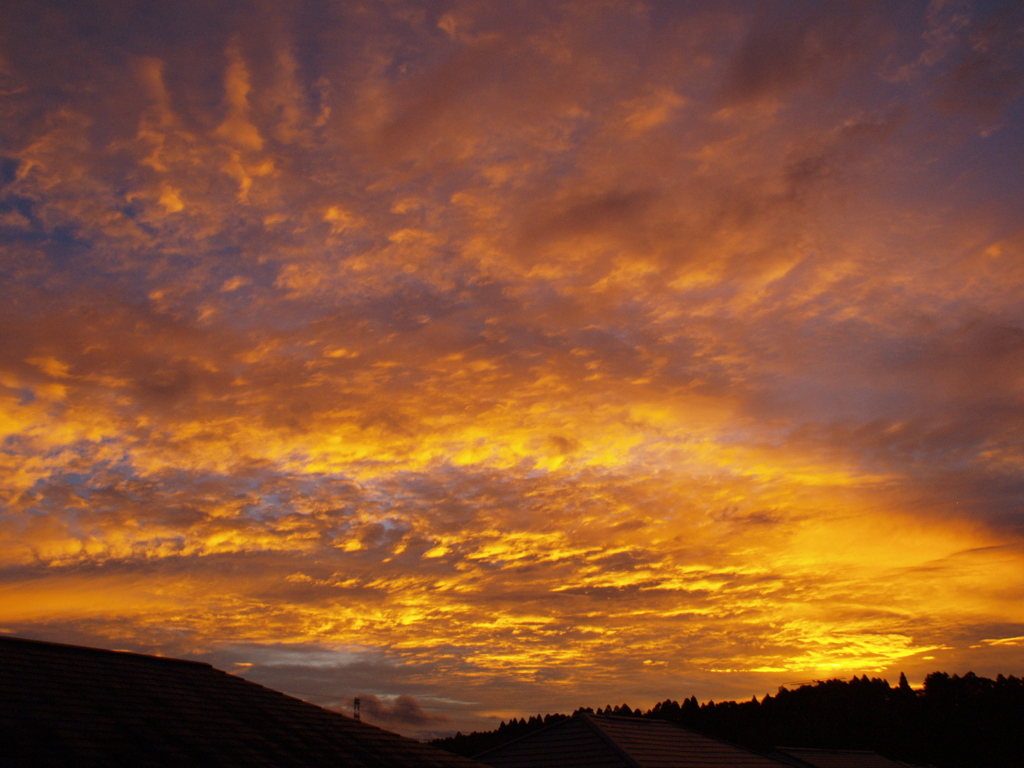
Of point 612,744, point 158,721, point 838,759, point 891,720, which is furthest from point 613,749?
point 891,720

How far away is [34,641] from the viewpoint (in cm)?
1753

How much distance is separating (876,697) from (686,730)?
76.6 m

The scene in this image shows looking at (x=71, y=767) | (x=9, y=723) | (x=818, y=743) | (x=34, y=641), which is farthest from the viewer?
(x=818, y=743)

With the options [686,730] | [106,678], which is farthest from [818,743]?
[106,678]

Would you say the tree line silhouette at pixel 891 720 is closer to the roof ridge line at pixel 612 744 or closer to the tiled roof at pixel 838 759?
the tiled roof at pixel 838 759

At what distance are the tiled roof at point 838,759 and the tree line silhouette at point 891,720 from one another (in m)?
24.0

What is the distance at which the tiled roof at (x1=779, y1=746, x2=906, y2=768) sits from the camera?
134ft

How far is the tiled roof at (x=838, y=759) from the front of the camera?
134ft

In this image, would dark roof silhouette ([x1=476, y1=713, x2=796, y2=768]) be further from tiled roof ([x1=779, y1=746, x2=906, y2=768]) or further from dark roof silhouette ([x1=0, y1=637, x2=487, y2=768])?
tiled roof ([x1=779, y1=746, x2=906, y2=768])

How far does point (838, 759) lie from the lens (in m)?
44.5

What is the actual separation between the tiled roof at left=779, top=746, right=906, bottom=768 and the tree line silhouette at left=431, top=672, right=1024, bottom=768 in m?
24.0

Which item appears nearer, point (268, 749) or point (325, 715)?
point (268, 749)

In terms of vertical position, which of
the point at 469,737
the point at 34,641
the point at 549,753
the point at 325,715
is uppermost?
the point at 34,641

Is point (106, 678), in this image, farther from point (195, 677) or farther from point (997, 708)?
point (997, 708)
